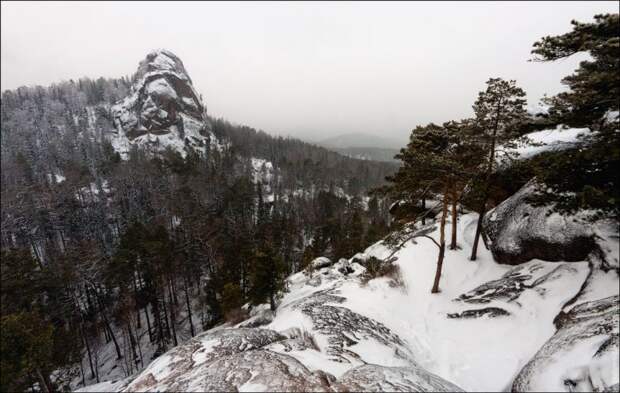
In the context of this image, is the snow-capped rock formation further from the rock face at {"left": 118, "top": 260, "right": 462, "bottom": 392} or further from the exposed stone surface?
the exposed stone surface

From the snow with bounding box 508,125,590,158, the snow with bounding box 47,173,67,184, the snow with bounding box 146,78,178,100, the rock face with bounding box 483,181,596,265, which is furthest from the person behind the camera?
the snow with bounding box 146,78,178,100

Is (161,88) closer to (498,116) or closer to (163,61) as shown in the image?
(163,61)

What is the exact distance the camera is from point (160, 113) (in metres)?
114

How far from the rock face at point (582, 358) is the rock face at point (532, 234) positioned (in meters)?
4.02

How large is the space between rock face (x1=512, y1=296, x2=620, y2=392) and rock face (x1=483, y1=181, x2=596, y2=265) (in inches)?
158

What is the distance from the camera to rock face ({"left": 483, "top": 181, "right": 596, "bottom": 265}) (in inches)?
460

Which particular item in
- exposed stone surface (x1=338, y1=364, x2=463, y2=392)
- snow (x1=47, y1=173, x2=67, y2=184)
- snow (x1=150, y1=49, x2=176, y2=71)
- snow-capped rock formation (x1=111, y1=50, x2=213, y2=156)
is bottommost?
exposed stone surface (x1=338, y1=364, x2=463, y2=392)

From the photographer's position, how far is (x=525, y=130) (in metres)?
11.3

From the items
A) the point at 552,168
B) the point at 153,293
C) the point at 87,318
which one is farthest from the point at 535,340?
the point at 87,318

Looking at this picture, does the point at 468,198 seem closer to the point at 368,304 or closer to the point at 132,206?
the point at 368,304

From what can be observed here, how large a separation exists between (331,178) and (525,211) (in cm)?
9426

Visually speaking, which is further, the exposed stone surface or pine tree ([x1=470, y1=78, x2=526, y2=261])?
pine tree ([x1=470, y1=78, x2=526, y2=261])

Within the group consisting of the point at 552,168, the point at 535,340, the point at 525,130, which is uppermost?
the point at 525,130

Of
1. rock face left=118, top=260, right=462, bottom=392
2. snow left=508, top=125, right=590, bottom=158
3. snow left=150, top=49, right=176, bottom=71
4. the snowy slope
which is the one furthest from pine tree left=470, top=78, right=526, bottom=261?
snow left=150, top=49, right=176, bottom=71
